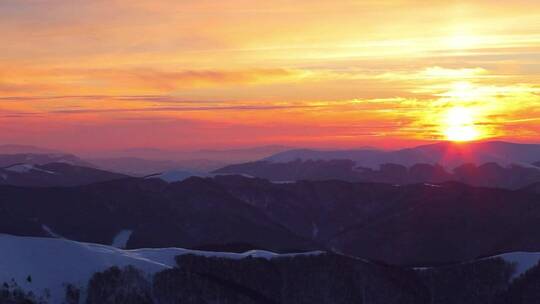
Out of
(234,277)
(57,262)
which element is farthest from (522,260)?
(57,262)

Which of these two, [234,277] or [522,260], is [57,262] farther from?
[522,260]

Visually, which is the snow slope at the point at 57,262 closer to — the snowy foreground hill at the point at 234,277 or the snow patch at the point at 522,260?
the snowy foreground hill at the point at 234,277

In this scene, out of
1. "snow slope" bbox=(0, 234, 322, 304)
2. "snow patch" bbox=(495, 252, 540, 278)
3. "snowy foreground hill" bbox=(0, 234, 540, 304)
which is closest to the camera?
"snow slope" bbox=(0, 234, 322, 304)

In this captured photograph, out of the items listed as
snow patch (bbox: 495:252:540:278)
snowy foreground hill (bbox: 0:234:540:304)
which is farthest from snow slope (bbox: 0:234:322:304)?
snow patch (bbox: 495:252:540:278)

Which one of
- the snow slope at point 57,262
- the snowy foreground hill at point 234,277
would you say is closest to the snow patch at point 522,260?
the snowy foreground hill at point 234,277

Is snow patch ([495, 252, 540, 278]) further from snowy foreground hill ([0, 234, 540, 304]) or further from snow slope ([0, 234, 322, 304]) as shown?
snow slope ([0, 234, 322, 304])

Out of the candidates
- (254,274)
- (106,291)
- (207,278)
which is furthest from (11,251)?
(254,274)

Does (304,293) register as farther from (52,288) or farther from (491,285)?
(52,288)

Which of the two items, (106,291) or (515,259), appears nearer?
(106,291)

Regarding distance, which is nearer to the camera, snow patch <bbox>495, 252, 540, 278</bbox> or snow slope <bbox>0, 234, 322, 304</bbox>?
snow slope <bbox>0, 234, 322, 304</bbox>
